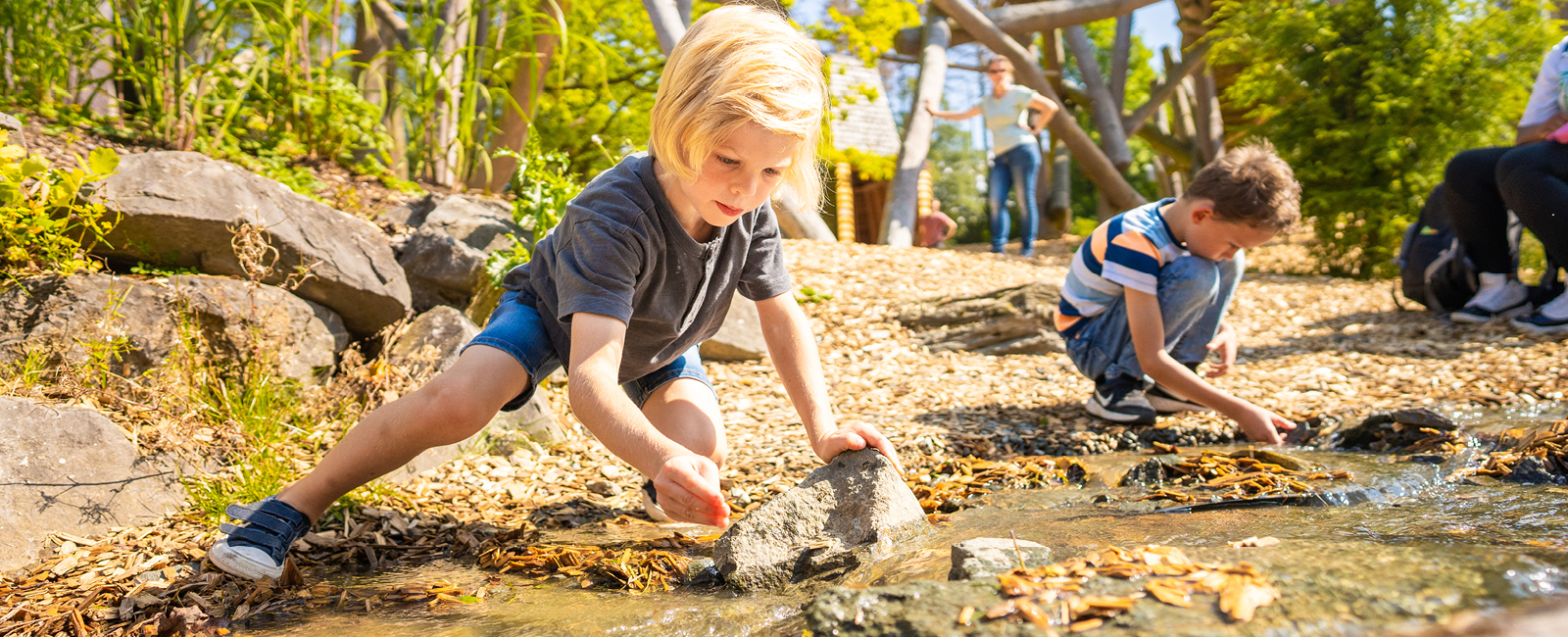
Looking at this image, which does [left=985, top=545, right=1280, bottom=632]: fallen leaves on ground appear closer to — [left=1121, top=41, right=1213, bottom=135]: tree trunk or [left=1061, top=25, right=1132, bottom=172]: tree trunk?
[left=1061, top=25, right=1132, bottom=172]: tree trunk

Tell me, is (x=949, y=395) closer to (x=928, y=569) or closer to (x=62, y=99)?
(x=928, y=569)

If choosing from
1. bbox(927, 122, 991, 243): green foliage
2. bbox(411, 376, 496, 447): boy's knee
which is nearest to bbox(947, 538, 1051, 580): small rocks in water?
bbox(411, 376, 496, 447): boy's knee

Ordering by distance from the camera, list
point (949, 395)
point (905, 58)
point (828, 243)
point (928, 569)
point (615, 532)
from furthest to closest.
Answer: point (905, 58) → point (828, 243) → point (949, 395) → point (615, 532) → point (928, 569)

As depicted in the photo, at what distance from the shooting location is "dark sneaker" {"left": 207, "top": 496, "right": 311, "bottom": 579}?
6.07ft

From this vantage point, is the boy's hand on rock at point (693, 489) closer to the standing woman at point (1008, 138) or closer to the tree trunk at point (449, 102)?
the tree trunk at point (449, 102)

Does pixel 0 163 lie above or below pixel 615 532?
above

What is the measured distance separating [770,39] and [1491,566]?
148 centimetres

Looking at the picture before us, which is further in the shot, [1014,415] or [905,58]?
[905,58]

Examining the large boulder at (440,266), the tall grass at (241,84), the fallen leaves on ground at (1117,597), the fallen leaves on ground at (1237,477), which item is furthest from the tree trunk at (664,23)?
the fallen leaves on ground at (1117,597)

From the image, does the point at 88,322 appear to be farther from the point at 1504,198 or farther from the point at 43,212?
the point at 1504,198

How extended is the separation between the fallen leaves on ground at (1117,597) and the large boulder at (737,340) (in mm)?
3050

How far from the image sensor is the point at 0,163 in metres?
2.67

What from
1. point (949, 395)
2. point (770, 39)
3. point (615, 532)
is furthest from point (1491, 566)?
point (949, 395)

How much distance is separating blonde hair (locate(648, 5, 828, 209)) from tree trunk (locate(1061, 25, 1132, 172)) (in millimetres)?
10255
